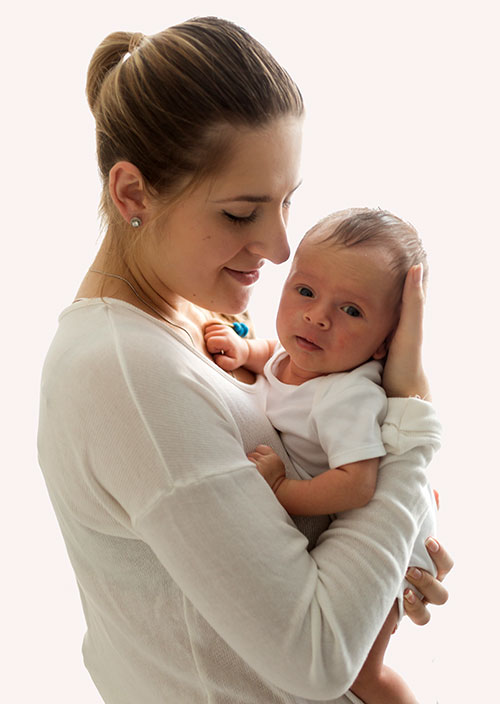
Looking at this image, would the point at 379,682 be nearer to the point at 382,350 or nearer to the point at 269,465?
the point at 269,465

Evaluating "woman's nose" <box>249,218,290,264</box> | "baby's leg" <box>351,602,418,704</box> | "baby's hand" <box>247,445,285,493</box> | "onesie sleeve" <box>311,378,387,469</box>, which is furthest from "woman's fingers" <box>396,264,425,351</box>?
"baby's leg" <box>351,602,418,704</box>

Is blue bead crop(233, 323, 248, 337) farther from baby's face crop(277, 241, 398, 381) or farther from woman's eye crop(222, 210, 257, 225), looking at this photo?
woman's eye crop(222, 210, 257, 225)

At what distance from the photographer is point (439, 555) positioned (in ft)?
4.67

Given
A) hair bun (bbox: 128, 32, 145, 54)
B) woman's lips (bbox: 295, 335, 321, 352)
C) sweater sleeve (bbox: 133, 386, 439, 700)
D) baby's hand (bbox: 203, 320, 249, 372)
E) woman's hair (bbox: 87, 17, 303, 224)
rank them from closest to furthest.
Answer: sweater sleeve (bbox: 133, 386, 439, 700) → woman's hair (bbox: 87, 17, 303, 224) → hair bun (bbox: 128, 32, 145, 54) → woman's lips (bbox: 295, 335, 321, 352) → baby's hand (bbox: 203, 320, 249, 372)

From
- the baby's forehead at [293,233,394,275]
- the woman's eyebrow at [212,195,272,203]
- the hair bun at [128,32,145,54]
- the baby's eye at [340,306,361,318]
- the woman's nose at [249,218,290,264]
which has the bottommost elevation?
the baby's eye at [340,306,361,318]

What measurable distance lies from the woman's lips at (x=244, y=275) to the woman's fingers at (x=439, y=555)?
0.65m

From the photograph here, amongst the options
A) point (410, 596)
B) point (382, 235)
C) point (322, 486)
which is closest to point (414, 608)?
point (410, 596)

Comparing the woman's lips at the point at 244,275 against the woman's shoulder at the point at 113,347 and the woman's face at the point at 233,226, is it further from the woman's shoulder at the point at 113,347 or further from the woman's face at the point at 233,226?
the woman's shoulder at the point at 113,347

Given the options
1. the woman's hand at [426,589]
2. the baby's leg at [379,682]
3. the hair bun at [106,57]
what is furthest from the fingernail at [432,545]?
the hair bun at [106,57]

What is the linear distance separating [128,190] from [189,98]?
20 cm

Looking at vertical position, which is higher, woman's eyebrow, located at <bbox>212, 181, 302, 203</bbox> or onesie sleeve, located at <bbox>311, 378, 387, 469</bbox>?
woman's eyebrow, located at <bbox>212, 181, 302, 203</bbox>

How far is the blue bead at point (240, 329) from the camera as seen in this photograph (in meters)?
1.66

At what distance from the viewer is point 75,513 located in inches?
46.2

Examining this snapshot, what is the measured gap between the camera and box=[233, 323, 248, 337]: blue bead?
A: 5.46 feet
